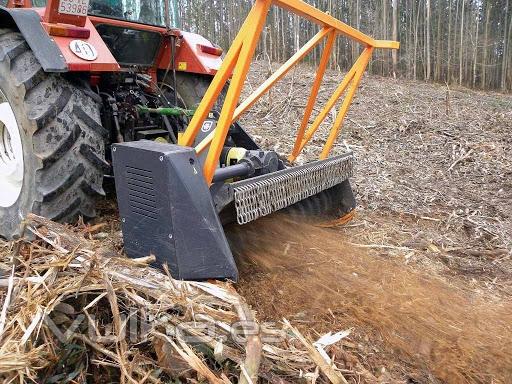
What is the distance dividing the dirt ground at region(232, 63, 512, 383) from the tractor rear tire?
0.90 meters

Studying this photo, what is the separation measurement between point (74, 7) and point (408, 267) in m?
2.55

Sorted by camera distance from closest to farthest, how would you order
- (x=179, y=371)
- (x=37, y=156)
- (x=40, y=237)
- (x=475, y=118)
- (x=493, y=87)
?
1. (x=179, y=371)
2. (x=40, y=237)
3. (x=37, y=156)
4. (x=475, y=118)
5. (x=493, y=87)

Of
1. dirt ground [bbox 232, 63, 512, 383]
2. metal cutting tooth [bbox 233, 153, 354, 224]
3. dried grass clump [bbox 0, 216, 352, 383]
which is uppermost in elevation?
metal cutting tooth [bbox 233, 153, 354, 224]

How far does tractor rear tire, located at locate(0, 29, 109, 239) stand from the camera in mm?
2541

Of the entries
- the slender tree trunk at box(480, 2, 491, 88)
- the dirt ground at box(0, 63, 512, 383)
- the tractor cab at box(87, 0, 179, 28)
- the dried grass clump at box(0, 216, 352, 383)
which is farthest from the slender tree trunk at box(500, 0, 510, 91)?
the dried grass clump at box(0, 216, 352, 383)

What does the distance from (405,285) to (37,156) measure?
2101 mm

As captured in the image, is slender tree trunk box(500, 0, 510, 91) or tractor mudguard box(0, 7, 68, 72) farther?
slender tree trunk box(500, 0, 510, 91)

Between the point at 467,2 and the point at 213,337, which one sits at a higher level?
the point at 467,2

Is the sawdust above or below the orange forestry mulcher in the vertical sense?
below

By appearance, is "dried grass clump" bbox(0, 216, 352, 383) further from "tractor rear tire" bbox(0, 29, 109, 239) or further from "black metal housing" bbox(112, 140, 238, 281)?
"tractor rear tire" bbox(0, 29, 109, 239)

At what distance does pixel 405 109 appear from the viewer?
887 cm

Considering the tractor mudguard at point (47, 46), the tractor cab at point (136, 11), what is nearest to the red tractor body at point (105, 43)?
the tractor mudguard at point (47, 46)

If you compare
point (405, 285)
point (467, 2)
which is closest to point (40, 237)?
point (405, 285)

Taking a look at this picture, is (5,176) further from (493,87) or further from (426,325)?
(493,87)
